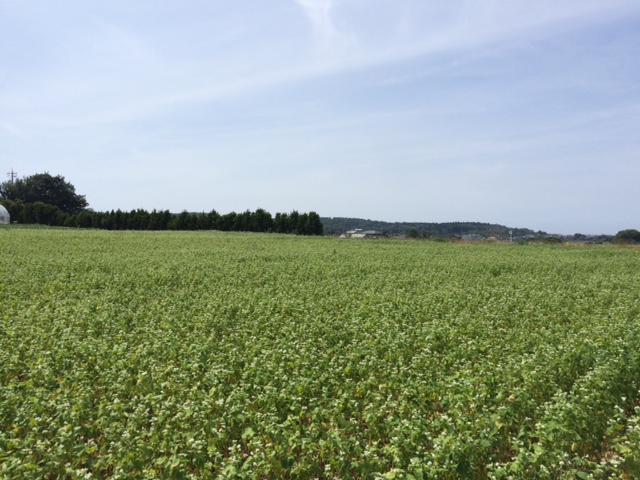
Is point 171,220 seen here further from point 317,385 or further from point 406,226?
point 406,226

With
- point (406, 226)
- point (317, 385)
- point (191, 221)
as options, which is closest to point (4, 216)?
point (191, 221)

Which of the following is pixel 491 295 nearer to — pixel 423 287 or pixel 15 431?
pixel 423 287

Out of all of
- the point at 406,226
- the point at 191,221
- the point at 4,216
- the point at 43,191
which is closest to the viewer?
the point at 191,221

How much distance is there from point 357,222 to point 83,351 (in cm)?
14690

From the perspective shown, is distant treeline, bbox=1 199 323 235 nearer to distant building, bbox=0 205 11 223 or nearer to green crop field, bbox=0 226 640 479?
distant building, bbox=0 205 11 223

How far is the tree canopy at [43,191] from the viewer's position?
3903 inches

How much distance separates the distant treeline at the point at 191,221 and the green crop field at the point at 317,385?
1854 inches

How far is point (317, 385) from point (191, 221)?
2503 inches

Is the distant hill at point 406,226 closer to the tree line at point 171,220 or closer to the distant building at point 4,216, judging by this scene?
the tree line at point 171,220

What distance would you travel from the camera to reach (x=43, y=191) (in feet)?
326

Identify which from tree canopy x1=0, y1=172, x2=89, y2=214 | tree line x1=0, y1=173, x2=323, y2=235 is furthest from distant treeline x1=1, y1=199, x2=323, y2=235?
tree canopy x1=0, y1=172, x2=89, y2=214

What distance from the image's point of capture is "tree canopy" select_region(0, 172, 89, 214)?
99.1 meters

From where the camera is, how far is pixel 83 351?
8.01 meters

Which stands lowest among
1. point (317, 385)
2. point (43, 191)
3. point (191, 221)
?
point (317, 385)
